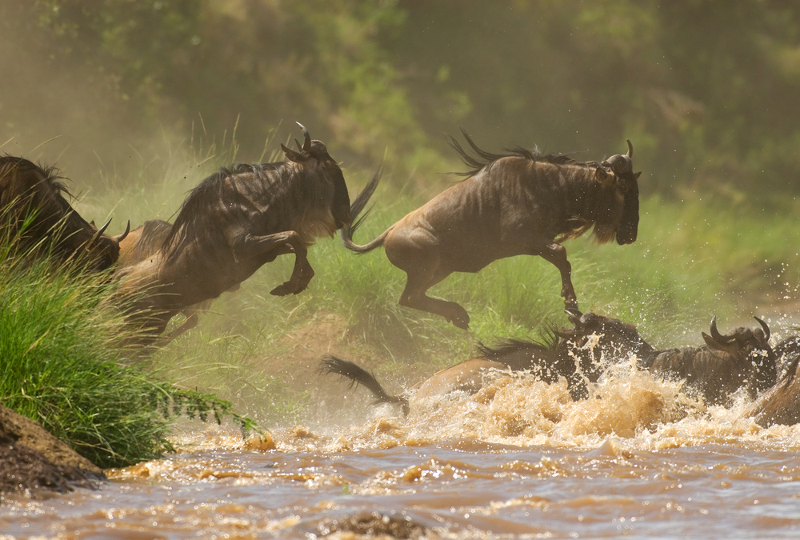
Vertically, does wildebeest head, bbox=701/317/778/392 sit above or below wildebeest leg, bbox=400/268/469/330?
below

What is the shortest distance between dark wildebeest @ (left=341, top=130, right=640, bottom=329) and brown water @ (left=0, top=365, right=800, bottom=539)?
142cm

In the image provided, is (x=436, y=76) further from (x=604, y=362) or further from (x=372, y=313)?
(x=604, y=362)

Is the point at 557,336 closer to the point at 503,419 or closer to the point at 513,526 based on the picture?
the point at 503,419

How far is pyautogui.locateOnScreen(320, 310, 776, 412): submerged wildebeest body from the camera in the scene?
5.72 meters

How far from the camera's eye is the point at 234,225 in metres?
→ 6.24

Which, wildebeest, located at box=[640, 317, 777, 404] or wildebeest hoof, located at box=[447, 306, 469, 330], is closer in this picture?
wildebeest, located at box=[640, 317, 777, 404]

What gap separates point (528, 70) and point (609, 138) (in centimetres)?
205

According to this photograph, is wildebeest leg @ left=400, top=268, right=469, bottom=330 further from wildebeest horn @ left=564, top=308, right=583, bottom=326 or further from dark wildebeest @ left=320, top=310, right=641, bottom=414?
wildebeest horn @ left=564, top=308, right=583, bottom=326

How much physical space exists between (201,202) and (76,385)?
256 centimetres

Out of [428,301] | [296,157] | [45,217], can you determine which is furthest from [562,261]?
[45,217]

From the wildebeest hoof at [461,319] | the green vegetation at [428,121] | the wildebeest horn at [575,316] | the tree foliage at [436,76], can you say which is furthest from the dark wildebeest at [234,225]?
the tree foliage at [436,76]

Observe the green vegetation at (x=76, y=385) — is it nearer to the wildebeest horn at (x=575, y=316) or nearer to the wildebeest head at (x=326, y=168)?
the wildebeest head at (x=326, y=168)

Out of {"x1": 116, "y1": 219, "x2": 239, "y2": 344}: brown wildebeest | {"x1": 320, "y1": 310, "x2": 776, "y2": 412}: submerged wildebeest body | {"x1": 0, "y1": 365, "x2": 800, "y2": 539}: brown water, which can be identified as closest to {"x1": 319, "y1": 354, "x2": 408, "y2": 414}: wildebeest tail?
{"x1": 320, "y1": 310, "x2": 776, "y2": 412}: submerged wildebeest body

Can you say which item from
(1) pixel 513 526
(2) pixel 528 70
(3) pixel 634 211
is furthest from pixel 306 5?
(1) pixel 513 526
